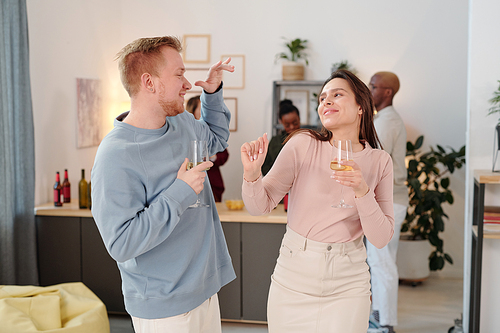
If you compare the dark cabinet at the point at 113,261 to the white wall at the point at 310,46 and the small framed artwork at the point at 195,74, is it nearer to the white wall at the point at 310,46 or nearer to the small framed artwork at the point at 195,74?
the white wall at the point at 310,46

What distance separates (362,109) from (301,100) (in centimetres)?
350

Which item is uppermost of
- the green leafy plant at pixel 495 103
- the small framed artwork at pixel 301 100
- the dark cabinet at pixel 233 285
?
the small framed artwork at pixel 301 100

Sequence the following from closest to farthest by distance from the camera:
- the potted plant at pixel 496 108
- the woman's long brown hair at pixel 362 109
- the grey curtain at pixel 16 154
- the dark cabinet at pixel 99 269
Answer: the woman's long brown hair at pixel 362 109 < the potted plant at pixel 496 108 < the grey curtain at pixel 16 154 < the dark cabinet at pixel 99 269

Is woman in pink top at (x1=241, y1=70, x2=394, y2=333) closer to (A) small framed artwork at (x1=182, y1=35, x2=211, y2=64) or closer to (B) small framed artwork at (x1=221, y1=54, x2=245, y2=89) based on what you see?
(B) small framed artwork at (x1=221, y1=54, x2=245, y2=89)

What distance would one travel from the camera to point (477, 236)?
108 inches

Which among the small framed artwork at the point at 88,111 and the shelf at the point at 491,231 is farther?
the small framed artwork at the point at 88,111

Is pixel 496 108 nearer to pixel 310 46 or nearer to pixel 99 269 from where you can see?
pixel 310 46

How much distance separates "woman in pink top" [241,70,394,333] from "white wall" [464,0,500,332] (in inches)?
61.8

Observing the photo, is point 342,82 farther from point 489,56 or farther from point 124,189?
point 489,56

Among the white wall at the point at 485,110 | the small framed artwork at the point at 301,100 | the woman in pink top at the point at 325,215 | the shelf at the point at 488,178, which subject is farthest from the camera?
the small framed artwork at the point at 301,100

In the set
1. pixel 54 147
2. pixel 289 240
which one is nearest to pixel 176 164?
pixel 289 240

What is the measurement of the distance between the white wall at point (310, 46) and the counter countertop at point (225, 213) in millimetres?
599

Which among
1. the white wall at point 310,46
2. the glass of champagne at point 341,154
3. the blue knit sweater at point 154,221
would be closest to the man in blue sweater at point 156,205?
the blue knit sweater at point 154,221

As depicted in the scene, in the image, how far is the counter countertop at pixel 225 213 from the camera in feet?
10.8
